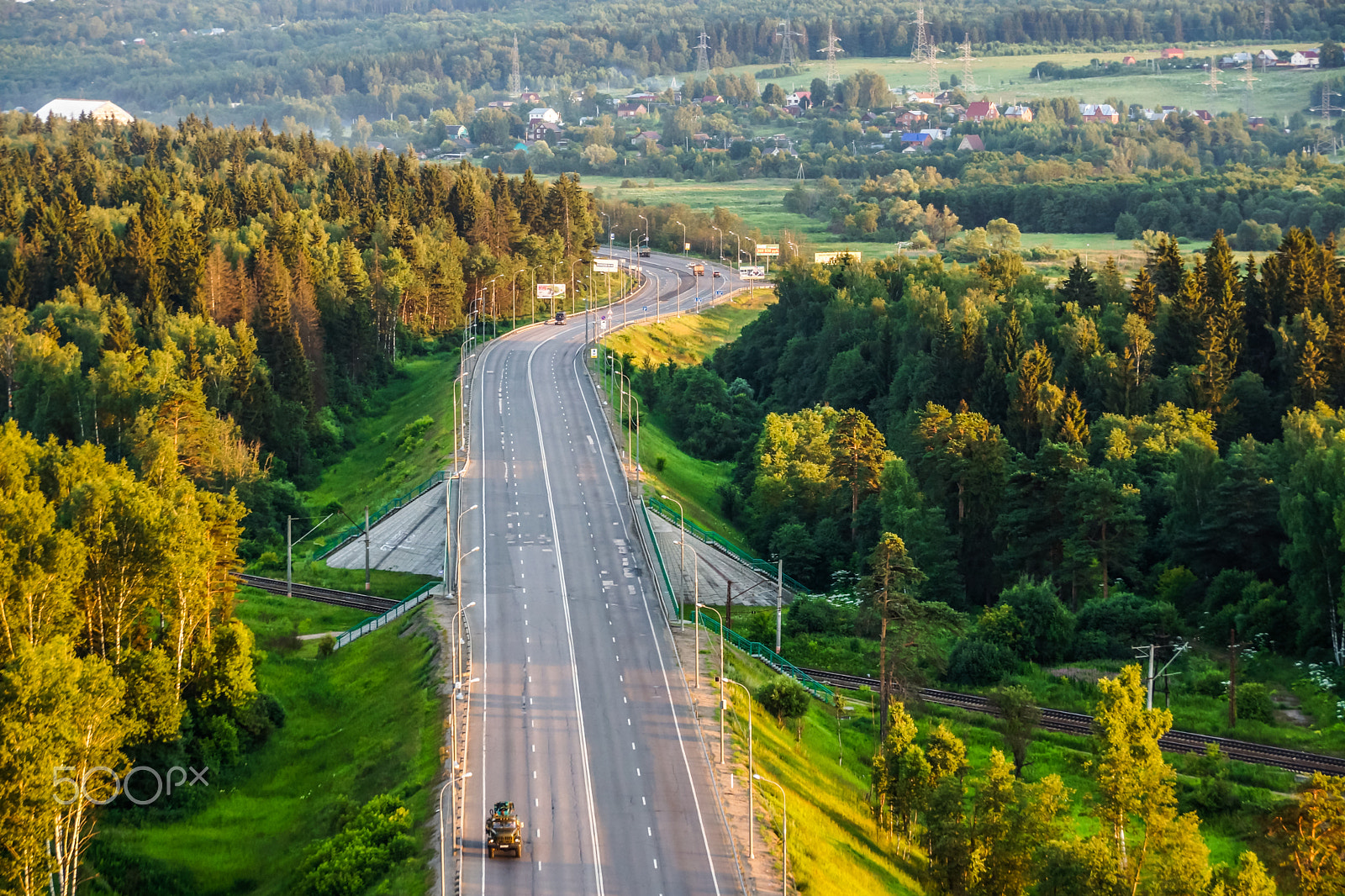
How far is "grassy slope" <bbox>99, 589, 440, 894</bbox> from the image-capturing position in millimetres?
64250

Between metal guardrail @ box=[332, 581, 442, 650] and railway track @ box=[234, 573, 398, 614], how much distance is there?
2106 millimetres

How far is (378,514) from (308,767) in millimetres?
37386

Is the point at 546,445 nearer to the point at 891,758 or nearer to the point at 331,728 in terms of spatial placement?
the point at 331,728

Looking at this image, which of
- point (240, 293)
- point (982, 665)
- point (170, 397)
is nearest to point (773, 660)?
point (982, 665)

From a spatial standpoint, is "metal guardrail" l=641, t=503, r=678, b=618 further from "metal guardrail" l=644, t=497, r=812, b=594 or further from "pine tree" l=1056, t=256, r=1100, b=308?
"pine tree" l=1056, t=256, r=1100, b=308

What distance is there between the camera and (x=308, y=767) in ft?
247

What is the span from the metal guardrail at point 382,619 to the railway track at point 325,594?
6.91ft

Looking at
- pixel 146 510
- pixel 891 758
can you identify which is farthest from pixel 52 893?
pixel 891 758

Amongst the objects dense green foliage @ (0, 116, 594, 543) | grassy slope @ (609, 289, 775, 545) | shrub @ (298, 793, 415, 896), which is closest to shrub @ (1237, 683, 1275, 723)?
grassy slope @ (609, 289, 775, 545)

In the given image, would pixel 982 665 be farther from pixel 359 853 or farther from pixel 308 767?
pixel 359 853

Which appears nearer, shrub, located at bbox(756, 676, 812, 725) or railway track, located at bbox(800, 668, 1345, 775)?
shrub, located at bbox(756, 676, 812, 725)

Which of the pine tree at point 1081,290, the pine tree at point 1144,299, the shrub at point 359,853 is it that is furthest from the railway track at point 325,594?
the pine tree at point 1081,290

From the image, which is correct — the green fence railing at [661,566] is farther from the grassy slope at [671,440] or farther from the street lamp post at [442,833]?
the street lamp post at [442,833]

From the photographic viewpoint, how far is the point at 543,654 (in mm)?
79000
